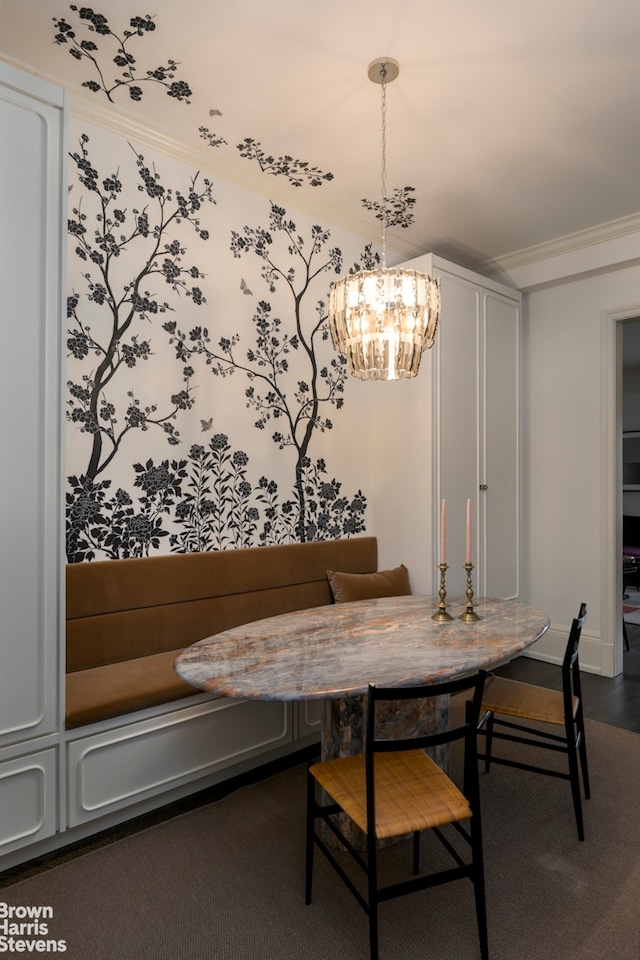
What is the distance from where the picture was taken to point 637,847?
6.76ft

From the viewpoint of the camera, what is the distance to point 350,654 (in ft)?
6.26

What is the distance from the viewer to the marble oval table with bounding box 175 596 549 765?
5.39 feet

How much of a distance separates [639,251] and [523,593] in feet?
7.89

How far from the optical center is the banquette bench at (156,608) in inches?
87.7

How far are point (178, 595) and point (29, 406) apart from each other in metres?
1.17

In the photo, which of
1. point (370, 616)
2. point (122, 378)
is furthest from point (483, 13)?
point (370, 616)

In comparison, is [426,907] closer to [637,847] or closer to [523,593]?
[637,847]

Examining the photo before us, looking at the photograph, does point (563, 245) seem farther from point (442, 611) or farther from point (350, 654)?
point (350, 654)

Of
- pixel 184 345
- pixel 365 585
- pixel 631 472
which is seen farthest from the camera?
pixel 631 472

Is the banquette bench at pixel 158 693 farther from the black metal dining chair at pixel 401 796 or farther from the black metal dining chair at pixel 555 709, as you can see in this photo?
the black metal dining chair at pixel 555 709

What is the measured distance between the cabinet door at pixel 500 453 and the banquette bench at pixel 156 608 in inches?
51.4

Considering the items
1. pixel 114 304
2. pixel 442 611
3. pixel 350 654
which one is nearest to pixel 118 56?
pixel 114 304

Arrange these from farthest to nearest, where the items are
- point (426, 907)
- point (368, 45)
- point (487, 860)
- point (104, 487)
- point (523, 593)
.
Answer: point (523, 593) < point (104, 487) < point (368, 45) < point (487, 860) < point (426, 907)

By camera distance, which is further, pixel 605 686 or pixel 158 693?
pixel 605 686
